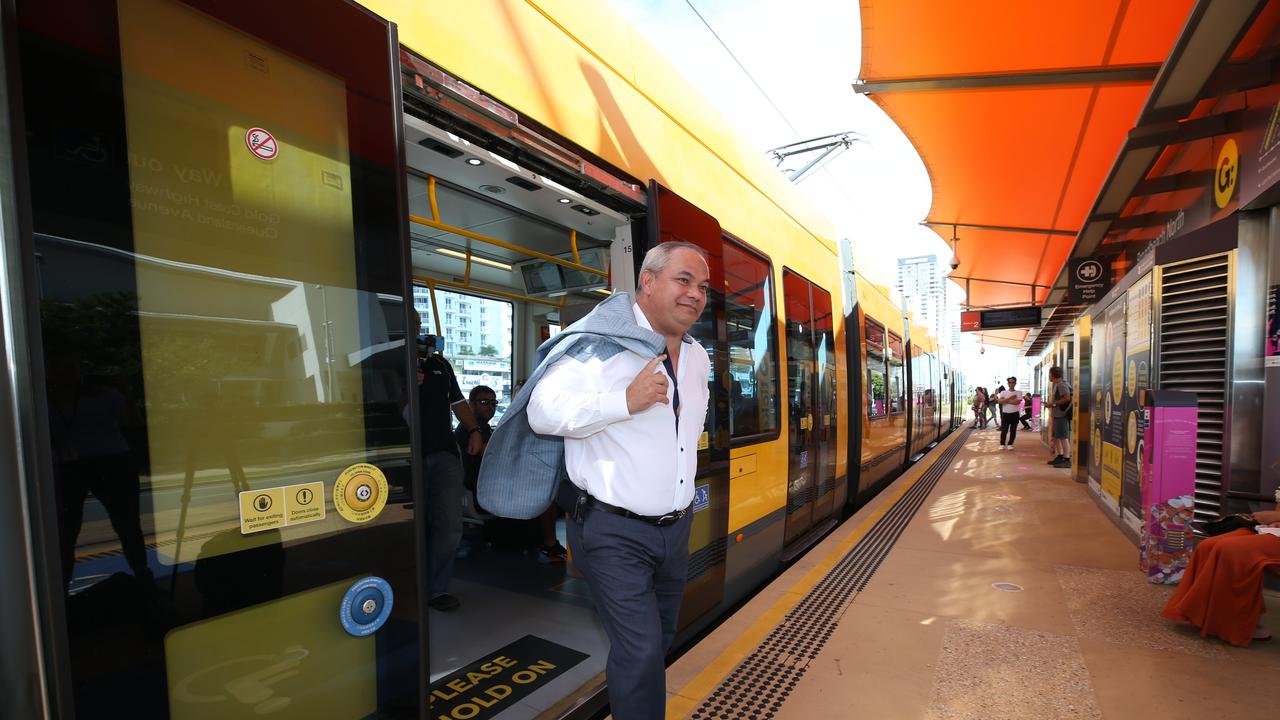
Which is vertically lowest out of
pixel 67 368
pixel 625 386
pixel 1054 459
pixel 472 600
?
pixel 1054 459

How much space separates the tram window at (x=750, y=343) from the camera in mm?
3799

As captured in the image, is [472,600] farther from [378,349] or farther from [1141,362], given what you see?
[1141,362]

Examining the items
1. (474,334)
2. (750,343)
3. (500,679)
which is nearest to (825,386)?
(750,343)

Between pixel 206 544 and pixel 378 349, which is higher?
pixel 378 349

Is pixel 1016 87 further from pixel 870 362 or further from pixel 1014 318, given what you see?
pixel 1014 318

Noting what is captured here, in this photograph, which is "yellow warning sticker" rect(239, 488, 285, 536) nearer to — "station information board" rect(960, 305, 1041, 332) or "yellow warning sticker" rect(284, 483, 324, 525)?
"yellow warning sticker" rect(284, 483, 324, 525)

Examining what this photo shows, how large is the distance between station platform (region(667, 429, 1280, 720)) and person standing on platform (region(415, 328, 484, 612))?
1586 millimetres

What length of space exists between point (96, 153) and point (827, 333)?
565cm

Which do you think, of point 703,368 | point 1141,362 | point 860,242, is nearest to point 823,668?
point 703,368

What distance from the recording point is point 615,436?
1949mm

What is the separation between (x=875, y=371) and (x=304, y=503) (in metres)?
7.67

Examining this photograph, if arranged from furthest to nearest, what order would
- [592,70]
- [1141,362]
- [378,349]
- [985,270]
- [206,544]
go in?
1. [985,270]
2. [1141,362]
3. [592,70]
4. [378,349]
5. [206,544]

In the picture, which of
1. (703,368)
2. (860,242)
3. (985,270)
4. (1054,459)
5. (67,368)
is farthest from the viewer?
(985,270)

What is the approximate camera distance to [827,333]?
6.07m
